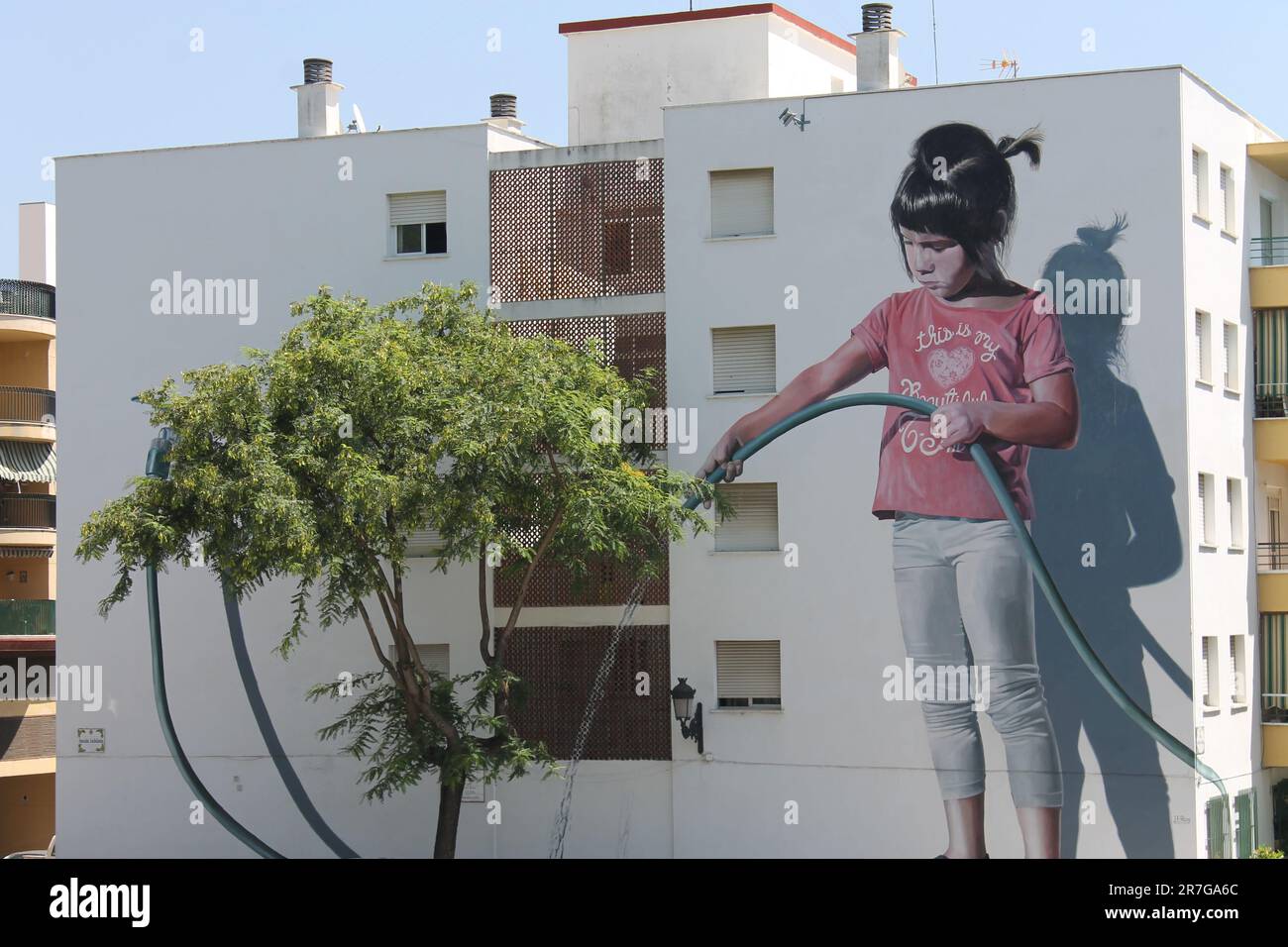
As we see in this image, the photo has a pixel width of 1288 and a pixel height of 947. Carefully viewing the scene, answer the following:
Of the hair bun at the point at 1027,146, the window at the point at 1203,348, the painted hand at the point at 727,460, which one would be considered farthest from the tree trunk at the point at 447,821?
the window at the point at 1203,348

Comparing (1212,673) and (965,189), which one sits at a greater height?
(965,189)

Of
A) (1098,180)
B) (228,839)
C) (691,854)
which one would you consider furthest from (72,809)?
(1098,180)

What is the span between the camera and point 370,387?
29.4 m

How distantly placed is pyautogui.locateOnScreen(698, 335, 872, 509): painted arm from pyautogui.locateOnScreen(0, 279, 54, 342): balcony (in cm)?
2365

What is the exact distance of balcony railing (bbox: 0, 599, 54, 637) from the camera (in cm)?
4559

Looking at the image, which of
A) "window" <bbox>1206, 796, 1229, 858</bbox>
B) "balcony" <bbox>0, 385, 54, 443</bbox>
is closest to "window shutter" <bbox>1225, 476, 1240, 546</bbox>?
"window" <bbox>1206, 796, 1229, 858</bbox>

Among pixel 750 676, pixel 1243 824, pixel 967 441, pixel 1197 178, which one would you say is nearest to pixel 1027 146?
pixel 1197 178

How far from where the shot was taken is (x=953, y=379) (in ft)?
106

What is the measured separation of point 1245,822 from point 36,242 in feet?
117

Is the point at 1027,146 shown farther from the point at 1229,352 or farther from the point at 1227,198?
the point at 1229,352

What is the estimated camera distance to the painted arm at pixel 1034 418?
31.9 m

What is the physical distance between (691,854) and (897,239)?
1119 cm

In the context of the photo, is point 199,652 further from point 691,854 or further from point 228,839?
point 691,854

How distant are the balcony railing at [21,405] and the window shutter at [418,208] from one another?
17.6 meters
